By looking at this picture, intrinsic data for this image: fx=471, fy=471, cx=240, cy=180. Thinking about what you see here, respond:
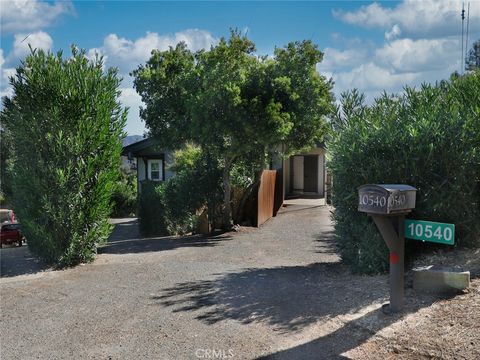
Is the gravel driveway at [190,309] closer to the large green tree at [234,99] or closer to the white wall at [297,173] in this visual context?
the large green tree at [234,99]

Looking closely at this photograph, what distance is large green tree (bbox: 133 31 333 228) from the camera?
39.3ft

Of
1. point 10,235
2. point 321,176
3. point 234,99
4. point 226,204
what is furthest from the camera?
point 321,176

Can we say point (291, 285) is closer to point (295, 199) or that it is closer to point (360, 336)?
point (360, 336)

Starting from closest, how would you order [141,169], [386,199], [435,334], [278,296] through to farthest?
1. [435,334]
2. [386,199]
3. [278,296]
4. [141,169]

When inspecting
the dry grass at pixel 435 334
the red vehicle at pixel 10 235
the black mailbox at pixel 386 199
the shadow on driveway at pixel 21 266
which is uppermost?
the black mailbox at pixel 386 199

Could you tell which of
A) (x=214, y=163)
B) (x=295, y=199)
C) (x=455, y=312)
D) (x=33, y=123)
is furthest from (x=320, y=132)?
(x=455, y=312)

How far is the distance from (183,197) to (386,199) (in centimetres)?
1046

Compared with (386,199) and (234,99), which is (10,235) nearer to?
(234,99)

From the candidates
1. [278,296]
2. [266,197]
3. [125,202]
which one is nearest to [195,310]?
[278,296]

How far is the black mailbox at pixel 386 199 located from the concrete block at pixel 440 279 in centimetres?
81

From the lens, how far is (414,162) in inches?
227

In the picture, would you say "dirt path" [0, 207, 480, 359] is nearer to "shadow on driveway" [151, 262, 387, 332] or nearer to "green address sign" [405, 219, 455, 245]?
"shadow on driveway" [151, 262, 387, 332]

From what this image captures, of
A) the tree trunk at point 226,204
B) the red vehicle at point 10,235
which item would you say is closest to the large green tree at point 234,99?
the tree trunk at point 226,204

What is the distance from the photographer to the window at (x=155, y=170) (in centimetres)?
2572
